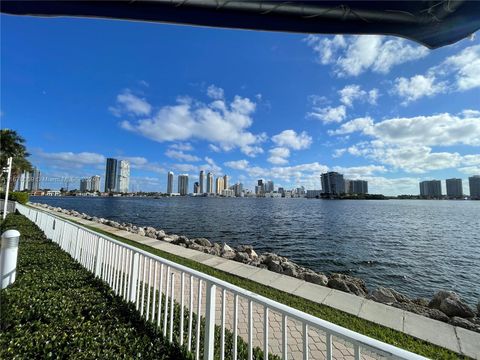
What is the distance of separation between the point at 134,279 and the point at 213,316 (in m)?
2.19

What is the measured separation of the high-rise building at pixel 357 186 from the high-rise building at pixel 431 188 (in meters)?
28.5

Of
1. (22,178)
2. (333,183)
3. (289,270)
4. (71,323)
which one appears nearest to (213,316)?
(71,323)

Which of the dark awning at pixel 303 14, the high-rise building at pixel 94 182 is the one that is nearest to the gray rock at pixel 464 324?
the dark awning at pixel 303 14

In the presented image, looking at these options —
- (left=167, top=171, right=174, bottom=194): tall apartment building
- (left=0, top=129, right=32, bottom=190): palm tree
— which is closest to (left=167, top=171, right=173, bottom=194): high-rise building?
(left=167, top=171, right=174, bottom=194): tall apartment building

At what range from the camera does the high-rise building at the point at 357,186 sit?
457ft

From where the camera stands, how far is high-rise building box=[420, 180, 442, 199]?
132500 mm

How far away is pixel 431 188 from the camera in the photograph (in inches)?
5354

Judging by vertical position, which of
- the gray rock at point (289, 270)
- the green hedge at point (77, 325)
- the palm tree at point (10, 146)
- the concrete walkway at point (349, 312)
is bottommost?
the gray rock at point (289, 270)

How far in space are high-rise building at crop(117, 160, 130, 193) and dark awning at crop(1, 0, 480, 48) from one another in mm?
178274

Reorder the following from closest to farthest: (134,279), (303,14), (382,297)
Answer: (303,14) < (134,279) < (382,297)

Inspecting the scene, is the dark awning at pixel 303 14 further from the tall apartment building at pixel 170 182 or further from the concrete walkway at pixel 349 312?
the tall apartment building at pixel 170 182

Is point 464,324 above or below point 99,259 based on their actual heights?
below

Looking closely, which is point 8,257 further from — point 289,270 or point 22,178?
point 22,178

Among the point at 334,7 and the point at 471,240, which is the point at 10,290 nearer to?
the point at 334,7
